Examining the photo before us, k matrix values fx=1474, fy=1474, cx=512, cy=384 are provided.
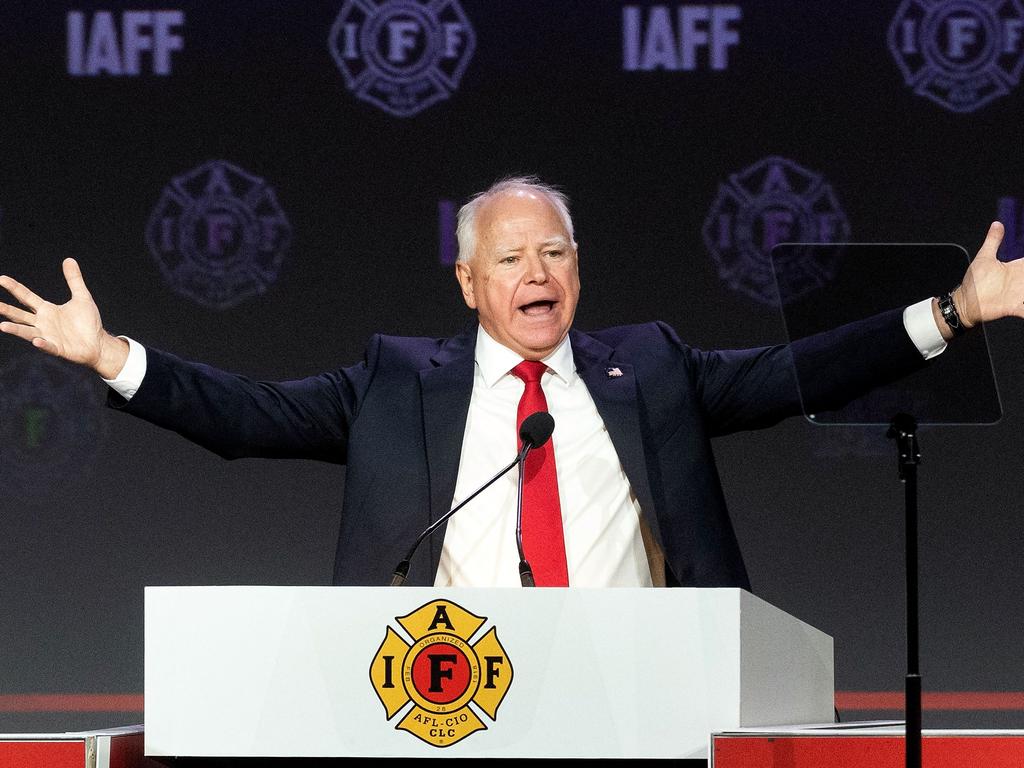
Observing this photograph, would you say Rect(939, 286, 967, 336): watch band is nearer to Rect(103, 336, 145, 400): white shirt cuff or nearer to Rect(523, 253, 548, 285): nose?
Rect(523, 253, 548, 285): nose

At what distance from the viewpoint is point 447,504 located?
105 inches

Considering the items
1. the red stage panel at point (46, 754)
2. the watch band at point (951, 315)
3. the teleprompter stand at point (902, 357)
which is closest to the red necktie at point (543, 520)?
the teleprompter stand at point (902, 357)

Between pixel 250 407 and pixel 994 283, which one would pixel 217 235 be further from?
pixel 994 283

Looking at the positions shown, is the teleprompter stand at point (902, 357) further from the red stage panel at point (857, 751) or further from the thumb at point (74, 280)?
the thumb at point (74, 280)

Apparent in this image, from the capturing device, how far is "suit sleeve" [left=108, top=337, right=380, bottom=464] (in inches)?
102

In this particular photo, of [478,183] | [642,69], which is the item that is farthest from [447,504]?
[642,69]

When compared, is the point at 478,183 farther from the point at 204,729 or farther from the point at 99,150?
the point at 204,729

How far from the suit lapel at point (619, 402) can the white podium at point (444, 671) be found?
973 millimetres

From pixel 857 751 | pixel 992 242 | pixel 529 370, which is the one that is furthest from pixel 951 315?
pixel 529 370

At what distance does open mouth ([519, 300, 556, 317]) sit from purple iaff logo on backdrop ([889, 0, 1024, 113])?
1381 mm

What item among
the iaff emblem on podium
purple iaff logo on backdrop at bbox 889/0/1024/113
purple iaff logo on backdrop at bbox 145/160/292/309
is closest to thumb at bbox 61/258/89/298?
the iaff emblem on podium

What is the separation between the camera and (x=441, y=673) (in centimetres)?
163

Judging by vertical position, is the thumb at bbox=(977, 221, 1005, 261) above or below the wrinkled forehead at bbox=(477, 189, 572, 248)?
below

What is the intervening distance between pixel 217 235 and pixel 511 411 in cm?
130
